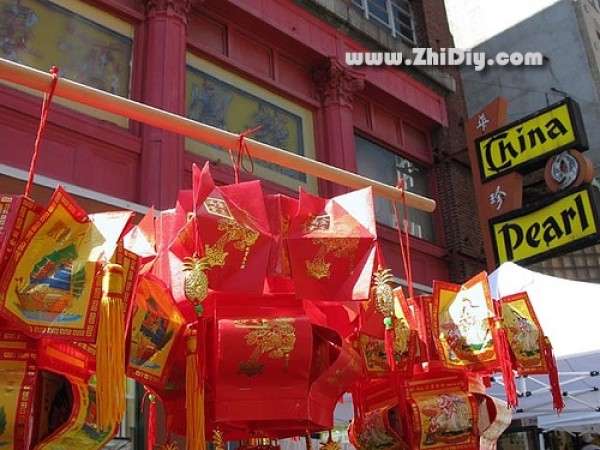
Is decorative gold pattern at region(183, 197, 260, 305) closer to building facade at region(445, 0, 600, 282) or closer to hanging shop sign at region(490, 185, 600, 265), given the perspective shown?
hanging shop sign at region(490, 185, 600, 265)

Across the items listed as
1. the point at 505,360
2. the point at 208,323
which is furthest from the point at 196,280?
the point at 505,360

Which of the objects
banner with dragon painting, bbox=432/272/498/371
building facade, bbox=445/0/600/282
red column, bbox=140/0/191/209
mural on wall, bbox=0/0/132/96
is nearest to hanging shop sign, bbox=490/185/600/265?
building facade, bbox=445/0/600/282

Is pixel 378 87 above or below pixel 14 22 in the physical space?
above

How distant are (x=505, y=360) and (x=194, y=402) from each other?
2285mm

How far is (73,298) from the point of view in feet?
9.15

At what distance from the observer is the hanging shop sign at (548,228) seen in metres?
11.2

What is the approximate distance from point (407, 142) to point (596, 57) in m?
6.80

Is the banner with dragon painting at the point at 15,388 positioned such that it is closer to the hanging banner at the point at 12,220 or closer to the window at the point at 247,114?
the hanging banner at the point at 12,220

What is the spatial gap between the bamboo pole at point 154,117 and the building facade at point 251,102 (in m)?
3.73

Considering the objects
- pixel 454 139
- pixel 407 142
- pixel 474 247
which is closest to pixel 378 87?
pixel 407 142

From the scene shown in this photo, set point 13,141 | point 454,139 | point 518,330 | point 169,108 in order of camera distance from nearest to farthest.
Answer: point 518,330 < point 13,141 < point 169,108 < point 454,139

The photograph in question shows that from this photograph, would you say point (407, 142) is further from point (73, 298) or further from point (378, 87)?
point (73, 298)

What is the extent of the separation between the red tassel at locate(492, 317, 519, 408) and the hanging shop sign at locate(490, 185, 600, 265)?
7127 mm

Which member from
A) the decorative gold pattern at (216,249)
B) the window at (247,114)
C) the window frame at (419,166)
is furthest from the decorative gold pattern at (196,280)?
the window frame at (419,166)
